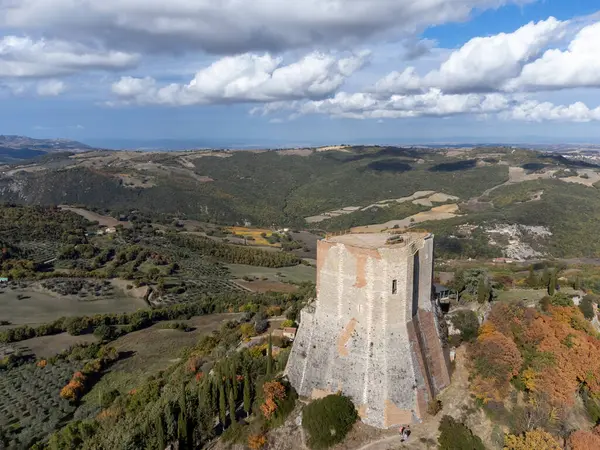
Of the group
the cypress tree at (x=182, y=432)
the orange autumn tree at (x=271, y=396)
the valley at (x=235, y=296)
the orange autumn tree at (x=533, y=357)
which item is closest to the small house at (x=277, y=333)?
the valley at (x=235, y=296)

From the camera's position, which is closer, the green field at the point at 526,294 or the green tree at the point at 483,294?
the green tree at the point at 483,294

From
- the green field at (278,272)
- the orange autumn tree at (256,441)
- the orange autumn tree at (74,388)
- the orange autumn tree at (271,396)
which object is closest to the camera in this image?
the orange autumn tree at (256,441)

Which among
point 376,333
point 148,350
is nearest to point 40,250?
point 148,350

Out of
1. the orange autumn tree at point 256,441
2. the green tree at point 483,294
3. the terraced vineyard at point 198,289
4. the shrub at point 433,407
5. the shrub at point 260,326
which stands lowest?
the terraced vineyard at point 198,289

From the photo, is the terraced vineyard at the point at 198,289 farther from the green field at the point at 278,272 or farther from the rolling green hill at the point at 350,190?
the rolling green hill at the point at 350,190

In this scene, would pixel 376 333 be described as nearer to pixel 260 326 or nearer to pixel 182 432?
pixel 182 432

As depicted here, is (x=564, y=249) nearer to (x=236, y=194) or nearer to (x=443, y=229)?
(x=443, y=229)

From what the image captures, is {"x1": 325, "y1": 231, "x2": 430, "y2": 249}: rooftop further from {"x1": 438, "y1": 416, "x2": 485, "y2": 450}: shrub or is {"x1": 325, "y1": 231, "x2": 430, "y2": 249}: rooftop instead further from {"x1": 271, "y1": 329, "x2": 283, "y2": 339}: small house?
{"x1": 271, "y1": 329, "x2": 283, "y2": 339}: small house

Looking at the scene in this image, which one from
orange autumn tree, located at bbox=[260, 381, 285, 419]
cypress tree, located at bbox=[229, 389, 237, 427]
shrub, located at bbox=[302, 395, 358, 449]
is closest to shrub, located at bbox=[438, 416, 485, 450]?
shrub, located at bbox=[302, 395, 358, 449]

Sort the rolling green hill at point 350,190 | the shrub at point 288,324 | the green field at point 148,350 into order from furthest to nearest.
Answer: the rolling green hill at point 350,190 → the shrub at point 288,324 → the green field at point 148,350
